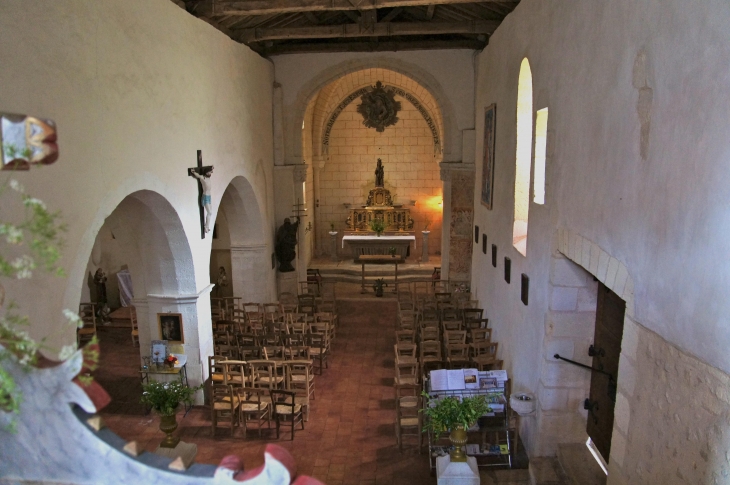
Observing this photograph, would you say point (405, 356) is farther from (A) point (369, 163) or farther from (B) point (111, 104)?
(A) point (369, 163)

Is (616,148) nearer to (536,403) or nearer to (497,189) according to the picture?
(536,403)

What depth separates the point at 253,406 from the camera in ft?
27.3

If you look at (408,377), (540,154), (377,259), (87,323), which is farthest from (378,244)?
(540,154)

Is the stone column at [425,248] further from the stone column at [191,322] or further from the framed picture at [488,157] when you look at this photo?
the stone column at [191,322]

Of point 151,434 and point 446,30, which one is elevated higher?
point 446,30

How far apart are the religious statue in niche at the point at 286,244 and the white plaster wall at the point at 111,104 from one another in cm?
421

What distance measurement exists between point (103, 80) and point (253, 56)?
718 cm

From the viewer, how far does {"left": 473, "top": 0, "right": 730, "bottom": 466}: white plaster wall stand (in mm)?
3504

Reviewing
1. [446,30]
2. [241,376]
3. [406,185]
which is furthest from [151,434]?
[406,185]

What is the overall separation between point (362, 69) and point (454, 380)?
1042cm

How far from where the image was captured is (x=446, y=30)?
41.7ft

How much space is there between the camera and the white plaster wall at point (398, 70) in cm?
1522

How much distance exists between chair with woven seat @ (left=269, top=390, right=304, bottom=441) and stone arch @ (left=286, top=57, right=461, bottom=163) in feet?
27.6

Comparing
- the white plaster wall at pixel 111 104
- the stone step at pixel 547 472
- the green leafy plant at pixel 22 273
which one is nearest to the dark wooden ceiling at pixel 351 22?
the white plaster wall at pixel 111 104
